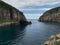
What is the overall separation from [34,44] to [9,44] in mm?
13484

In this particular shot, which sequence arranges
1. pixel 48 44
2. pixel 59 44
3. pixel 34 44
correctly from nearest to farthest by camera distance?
pixel 59 44, pixel 48 44, pixel 34 44

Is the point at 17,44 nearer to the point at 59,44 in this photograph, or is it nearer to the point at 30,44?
the point at 30,44

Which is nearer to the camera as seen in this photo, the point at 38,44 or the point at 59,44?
the point at 59,44

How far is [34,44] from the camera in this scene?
284 feet

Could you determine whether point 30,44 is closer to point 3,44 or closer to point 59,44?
point 3,44

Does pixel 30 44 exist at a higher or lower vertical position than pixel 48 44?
lower

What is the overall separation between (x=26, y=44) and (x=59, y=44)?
48137 mm

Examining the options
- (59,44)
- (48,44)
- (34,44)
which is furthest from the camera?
(34,44)

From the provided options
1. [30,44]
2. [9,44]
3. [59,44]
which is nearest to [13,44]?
[9,44]

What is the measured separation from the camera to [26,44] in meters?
87.3

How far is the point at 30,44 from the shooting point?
87188 millimetres

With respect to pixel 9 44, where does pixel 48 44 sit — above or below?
above

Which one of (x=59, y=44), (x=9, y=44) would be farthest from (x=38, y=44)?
(x=59, y=44)

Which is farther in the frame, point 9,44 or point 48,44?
point 9,44
